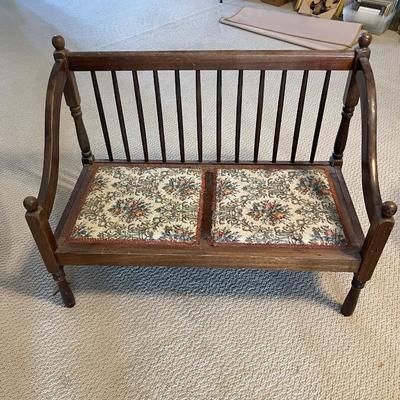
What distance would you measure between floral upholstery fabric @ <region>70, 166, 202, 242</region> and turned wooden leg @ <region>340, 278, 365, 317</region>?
1.57 ft

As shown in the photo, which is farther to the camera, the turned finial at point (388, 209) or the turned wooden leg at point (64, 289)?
the turned wooden leg at point (64, 289)

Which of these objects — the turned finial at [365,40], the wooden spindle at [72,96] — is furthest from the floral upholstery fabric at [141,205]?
the turned finial at [365,40]

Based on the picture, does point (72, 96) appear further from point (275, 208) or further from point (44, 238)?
point (275, 208)

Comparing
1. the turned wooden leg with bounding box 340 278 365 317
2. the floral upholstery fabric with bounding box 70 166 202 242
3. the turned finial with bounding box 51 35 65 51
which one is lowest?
the turned wooden leg with bounding box 340 278 365 317

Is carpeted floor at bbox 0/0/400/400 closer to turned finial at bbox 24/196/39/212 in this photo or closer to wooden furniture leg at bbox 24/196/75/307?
wooden furniture leg at bbox 24/196/75/307

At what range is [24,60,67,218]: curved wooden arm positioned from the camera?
1108 millimetres

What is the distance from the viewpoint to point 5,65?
266cm

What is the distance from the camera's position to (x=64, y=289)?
1.29m

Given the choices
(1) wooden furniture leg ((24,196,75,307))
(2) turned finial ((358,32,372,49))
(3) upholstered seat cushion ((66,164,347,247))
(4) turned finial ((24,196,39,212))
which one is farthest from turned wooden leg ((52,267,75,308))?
(2) turned finial ((358,32,372,49))

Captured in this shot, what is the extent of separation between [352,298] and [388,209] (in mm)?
376

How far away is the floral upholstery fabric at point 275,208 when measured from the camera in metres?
1.15

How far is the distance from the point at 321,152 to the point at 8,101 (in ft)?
5.60

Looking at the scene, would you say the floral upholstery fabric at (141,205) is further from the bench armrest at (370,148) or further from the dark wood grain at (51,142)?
the bench armrest at (370,148)

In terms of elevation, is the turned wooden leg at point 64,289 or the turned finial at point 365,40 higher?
the turned finial at point 365,40
